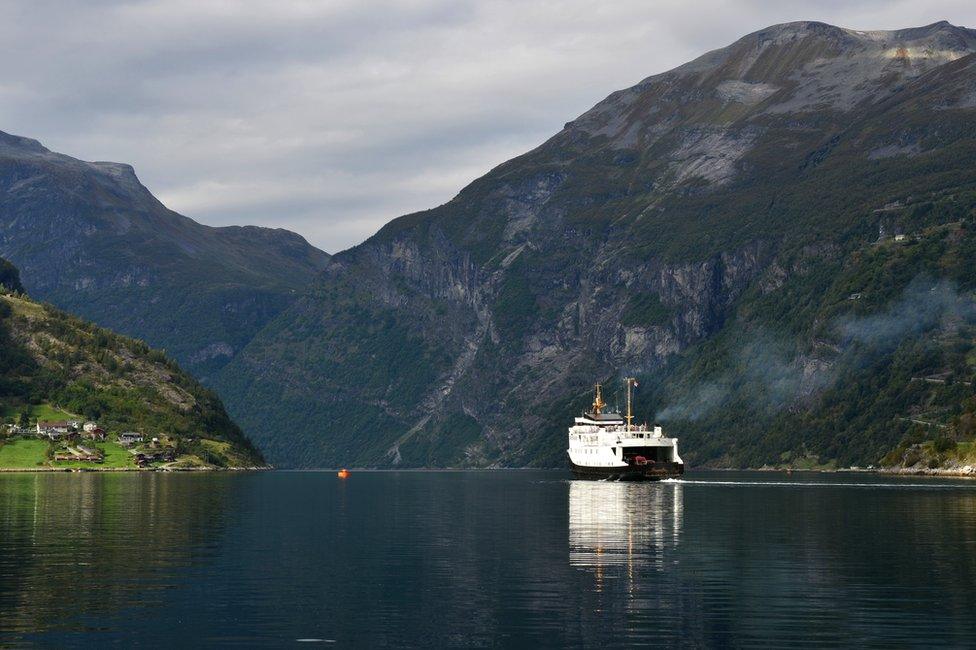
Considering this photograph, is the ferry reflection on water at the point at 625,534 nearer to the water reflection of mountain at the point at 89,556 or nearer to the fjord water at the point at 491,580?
→ the fjord water at the point at 491,580

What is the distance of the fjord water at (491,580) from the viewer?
66438 millimetres

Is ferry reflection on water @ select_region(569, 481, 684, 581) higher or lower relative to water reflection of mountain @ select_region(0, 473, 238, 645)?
lower

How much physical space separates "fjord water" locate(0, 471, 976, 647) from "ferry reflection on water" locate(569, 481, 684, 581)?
14.7 inches

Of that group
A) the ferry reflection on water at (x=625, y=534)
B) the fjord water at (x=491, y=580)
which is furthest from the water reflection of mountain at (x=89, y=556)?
the ferry reflection on water at (x=625, y=534)

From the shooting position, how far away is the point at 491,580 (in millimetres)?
88062

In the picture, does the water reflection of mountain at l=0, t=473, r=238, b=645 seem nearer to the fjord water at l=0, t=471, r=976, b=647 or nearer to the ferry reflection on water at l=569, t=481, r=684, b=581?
the fjord water at l=0, t=471, r=976, b=647

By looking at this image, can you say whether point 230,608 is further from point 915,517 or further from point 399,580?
point 915,517

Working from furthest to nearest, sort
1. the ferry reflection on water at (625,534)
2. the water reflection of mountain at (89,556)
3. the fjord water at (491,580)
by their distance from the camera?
the ferry reflection on water at (625,534) < the water reflection of mountain at (89,556) < the fjord water at (491,580)

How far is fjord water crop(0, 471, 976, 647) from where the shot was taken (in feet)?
218

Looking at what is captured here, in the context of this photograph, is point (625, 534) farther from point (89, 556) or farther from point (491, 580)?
point (89, 556)

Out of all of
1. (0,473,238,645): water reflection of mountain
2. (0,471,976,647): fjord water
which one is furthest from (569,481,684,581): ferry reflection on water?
(0,473,238,645): water reflection of mountain

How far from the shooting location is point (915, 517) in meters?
151

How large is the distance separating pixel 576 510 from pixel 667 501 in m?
26.8

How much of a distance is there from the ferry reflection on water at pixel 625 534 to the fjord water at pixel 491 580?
0.37 metres
